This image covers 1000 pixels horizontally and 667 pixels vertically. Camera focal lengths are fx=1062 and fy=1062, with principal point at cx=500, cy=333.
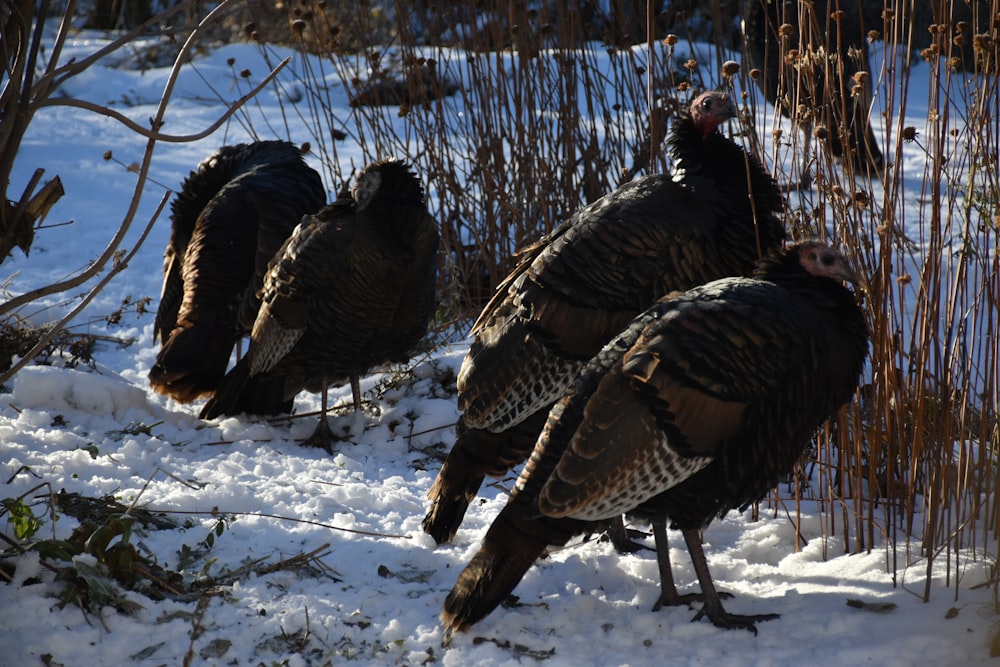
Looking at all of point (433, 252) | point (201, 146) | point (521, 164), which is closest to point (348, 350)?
point (433, 252)

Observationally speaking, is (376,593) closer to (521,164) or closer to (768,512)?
(768,512)

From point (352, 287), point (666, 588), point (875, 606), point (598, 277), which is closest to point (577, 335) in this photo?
point (598, 277)

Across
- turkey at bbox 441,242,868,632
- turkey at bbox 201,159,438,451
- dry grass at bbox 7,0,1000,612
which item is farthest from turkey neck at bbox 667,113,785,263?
turkey at bbox 201,159,438,451

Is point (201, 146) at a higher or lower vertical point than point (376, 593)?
higher

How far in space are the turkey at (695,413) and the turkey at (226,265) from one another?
8.40 feet

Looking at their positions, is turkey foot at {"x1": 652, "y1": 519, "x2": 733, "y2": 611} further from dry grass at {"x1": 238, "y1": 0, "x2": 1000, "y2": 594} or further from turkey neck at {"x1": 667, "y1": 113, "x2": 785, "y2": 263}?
turkey neck at {"x1": 667, "y1": 113, "x2": 785, "y2": 263}

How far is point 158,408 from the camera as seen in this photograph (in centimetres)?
538

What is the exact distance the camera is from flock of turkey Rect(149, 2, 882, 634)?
3.03 m

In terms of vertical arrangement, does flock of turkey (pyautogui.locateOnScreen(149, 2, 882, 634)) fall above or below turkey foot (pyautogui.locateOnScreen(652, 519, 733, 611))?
above

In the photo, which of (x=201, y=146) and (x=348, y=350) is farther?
(x=201, y=146)

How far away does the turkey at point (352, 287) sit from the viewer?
4.88 meters

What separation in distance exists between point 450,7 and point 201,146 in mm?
4099

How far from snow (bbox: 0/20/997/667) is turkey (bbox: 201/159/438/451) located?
35cm

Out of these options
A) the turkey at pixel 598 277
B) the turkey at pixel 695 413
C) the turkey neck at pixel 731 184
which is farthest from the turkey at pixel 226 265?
A: the turkey at pixel 695 413
